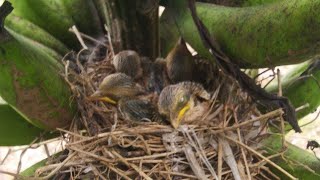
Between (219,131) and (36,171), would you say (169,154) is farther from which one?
(36,171)

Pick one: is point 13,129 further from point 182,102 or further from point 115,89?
point 182,102

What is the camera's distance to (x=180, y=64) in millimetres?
1032

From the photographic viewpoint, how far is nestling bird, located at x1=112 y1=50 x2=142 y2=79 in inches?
40.7

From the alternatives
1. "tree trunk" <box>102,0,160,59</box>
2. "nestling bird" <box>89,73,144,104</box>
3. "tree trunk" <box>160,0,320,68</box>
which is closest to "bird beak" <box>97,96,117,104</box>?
"nestling bird" <box>89,73,144,104</box>

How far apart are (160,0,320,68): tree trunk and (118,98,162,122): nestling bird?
A: 0.69 ft

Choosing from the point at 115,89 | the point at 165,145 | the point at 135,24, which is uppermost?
the point at 135,24

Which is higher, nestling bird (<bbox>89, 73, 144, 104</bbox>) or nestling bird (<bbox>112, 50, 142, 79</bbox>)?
nestling bird (<bbox>112, 50, 142, 79</bbox>)

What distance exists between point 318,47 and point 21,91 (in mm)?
449

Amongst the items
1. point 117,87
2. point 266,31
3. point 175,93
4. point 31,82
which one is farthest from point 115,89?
point 266,31

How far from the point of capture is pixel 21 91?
806 mm

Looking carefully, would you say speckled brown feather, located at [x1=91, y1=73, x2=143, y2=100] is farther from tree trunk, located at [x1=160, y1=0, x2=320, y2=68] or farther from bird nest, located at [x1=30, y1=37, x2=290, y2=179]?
tree trunk, located at [x1=160, y1=0, x2=320, y2=68]

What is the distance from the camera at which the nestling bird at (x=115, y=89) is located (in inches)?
41.0

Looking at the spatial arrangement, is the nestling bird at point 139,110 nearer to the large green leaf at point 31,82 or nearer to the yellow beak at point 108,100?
the yellow beak at point 108,100

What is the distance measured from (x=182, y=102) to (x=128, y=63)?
138 millimetres
